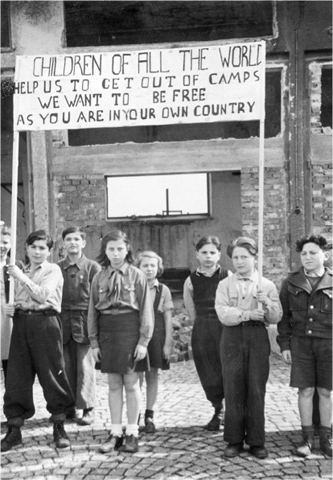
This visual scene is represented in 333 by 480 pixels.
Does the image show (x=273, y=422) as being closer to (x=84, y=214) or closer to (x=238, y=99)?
(x=238, y=99)

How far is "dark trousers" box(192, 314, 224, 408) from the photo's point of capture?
5102 mm

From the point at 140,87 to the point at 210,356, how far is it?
252 cm

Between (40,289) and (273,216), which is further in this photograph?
(273,216)

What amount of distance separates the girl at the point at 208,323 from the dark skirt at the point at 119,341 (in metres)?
0.88

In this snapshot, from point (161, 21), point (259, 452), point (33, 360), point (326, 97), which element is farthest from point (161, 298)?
point (161, 21)

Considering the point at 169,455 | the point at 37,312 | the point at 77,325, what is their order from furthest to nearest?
the point at 77,325
the point at 37,312
the point at 169,455

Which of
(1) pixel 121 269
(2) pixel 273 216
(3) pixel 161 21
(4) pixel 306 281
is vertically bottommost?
(4) pixel 306 281

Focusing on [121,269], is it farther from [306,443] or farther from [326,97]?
[326,97]

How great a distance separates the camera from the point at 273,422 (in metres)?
5.13

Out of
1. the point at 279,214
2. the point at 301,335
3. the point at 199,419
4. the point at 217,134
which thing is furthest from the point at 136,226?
the point at 301,335

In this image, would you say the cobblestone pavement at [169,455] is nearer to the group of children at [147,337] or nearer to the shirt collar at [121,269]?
the group of children at [147,337]

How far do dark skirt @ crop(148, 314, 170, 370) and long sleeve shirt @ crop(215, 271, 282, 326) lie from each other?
36.3 inches

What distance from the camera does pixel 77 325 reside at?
5.28 metres

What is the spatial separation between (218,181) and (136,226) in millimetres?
2297
